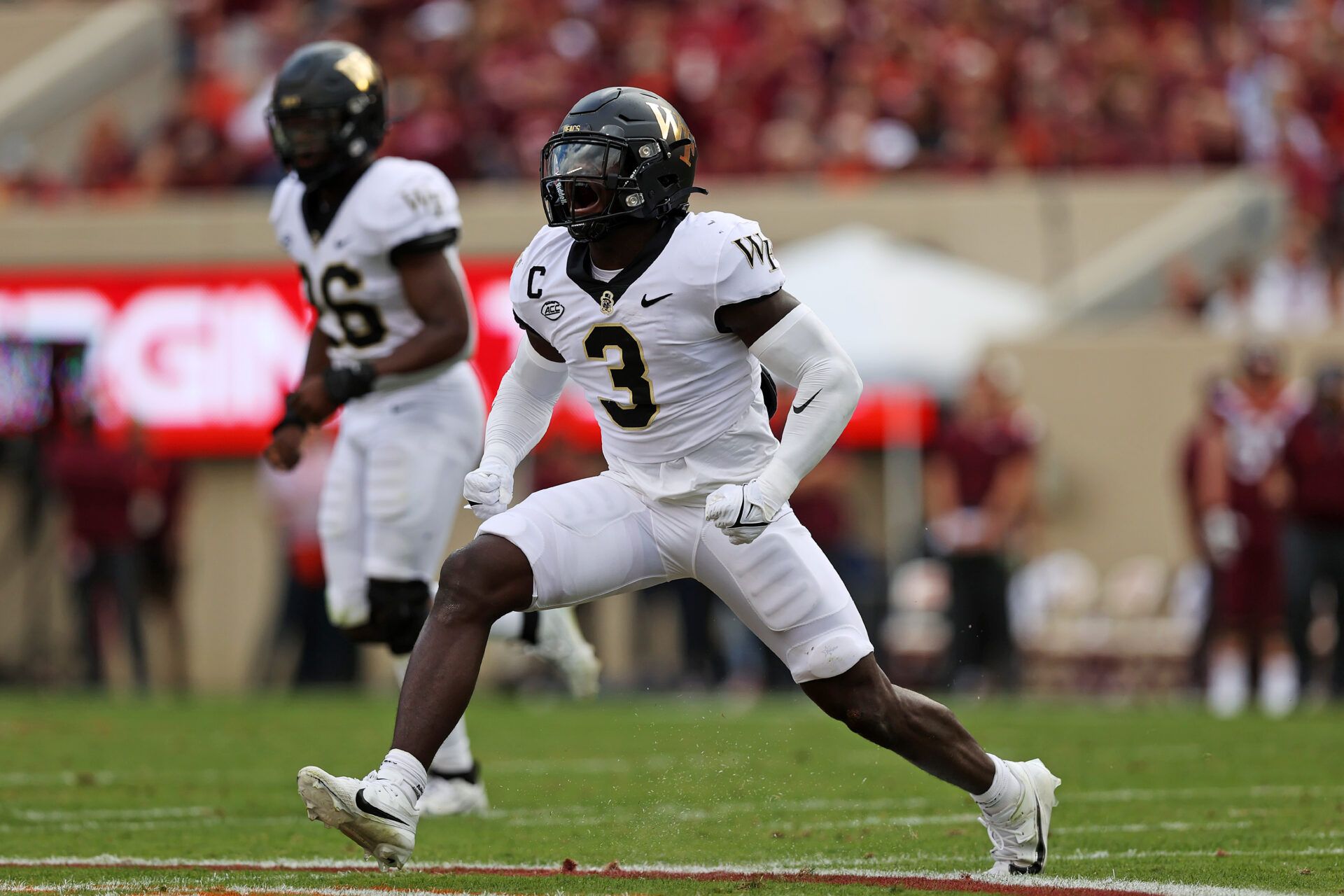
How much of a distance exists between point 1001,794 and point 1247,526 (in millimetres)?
7076

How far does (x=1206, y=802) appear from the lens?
Answer: 252 inches

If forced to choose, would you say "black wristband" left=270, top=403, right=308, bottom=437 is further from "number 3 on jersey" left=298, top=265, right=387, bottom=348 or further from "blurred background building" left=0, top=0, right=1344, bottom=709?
"blurred background building" left=0, top=0, right=1344, bottom=709

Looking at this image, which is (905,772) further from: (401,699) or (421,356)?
(401,699)

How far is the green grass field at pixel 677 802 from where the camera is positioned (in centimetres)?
480

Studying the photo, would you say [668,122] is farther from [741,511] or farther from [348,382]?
[348,382]

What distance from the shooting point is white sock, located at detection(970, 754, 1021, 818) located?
481 centimetres

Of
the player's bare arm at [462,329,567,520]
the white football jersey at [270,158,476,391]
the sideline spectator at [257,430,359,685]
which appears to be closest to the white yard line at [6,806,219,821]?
the white football jersey at [270,158,476,391]

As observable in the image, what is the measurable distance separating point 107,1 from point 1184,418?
10.0 meters

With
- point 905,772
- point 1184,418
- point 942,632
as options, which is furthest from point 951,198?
point 905,772

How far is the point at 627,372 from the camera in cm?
477

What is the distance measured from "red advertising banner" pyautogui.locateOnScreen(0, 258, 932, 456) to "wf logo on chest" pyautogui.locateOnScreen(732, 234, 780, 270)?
956 cm

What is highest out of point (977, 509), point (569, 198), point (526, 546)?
point (569, 198)

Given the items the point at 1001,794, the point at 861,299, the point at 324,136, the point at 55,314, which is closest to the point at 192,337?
the point at 55,314

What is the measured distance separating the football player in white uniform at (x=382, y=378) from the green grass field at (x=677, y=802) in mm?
597
